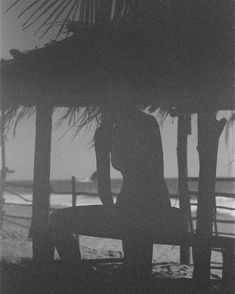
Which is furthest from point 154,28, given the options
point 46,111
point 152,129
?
point 46,111

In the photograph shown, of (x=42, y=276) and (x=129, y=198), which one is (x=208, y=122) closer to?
(x=129, y=198)

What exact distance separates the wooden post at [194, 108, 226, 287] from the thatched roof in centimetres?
15

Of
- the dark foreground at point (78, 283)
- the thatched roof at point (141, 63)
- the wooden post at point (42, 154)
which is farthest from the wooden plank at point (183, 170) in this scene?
the thatched roof at point (141, 63)

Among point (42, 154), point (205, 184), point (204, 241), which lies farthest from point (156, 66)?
point (42, 154)

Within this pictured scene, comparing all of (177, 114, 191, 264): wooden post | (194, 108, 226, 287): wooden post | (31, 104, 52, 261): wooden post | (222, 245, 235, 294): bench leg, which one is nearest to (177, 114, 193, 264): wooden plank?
(177, 114, 191, 264): wooden post

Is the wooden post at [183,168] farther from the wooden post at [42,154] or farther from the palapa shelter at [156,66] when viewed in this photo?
the palapa shelter at [156,66]

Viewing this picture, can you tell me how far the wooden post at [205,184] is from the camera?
3.25 m

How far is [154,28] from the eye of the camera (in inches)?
126

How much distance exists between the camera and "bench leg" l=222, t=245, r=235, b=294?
11.2 ft

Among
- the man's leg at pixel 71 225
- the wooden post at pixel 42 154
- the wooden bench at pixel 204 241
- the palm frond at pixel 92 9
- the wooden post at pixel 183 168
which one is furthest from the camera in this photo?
the wooden post at pixel 183 168

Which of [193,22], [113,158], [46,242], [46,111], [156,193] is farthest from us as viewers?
[46,111]

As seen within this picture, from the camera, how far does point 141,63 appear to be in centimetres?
329

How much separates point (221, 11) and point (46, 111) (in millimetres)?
2049

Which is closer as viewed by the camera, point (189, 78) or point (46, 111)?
point (189, 78)
